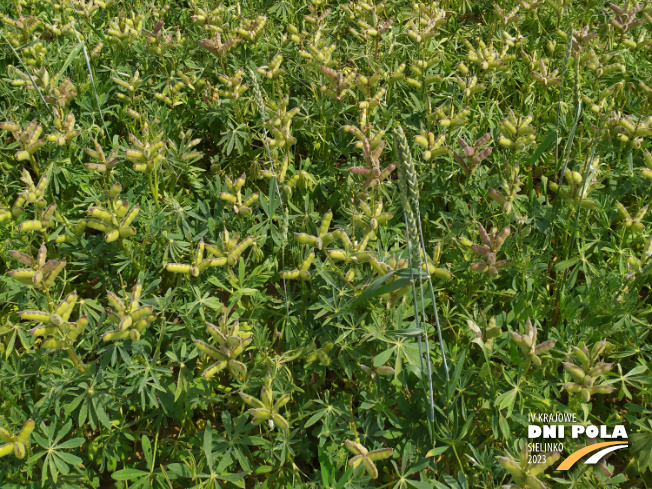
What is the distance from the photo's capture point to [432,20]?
169 inches

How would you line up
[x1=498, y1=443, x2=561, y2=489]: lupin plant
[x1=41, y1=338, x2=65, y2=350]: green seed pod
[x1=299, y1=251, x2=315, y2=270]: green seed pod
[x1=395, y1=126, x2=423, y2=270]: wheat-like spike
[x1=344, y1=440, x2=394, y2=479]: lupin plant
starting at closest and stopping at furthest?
1. [x1=395, y1=126, x2=423, y2=270]: wheat-like spike
2. [x1=498, y1=443, x2=561, y2=489]: lupin plant
3. [x1=344, y1=440, x2=394, y2=479]: lupin plant
4. [x1=41, y1=338, x2=65, y2=350]: green seed pod
5. [x1=299, y1=251, x2=315, y2=270]: green seed pod

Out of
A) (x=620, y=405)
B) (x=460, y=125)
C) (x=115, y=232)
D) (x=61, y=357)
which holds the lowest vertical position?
(x=620, y=405)

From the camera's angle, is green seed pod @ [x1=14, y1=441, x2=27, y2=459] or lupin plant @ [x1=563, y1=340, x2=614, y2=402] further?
lupin plant @ [x1=563, y1=340, x2=614, y2=402]

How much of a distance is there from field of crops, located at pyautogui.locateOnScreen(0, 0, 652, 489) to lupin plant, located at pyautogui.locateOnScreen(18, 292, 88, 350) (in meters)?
0.01

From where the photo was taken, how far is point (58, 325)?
8.48ft

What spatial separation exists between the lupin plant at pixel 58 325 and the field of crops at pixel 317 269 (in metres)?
0.01

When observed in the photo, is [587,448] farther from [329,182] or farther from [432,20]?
[432,20]

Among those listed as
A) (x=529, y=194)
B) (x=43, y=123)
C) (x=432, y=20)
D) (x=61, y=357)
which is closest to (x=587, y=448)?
(x=529, y=194)

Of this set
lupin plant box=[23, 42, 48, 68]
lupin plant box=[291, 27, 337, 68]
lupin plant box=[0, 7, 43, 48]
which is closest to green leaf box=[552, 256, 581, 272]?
lupin plant box=[291, 27, 337, 68]

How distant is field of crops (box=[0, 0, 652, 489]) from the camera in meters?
2.63

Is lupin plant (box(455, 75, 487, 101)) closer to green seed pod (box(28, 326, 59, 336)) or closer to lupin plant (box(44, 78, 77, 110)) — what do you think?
lupin plant (box(44, 78, 77, 110))

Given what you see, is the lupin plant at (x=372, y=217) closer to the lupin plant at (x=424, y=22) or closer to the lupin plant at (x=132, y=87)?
the lupin plant at (x=424, y=22)

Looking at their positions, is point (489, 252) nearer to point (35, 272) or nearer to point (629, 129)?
point (629, 129)

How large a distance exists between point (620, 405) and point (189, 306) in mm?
2390
